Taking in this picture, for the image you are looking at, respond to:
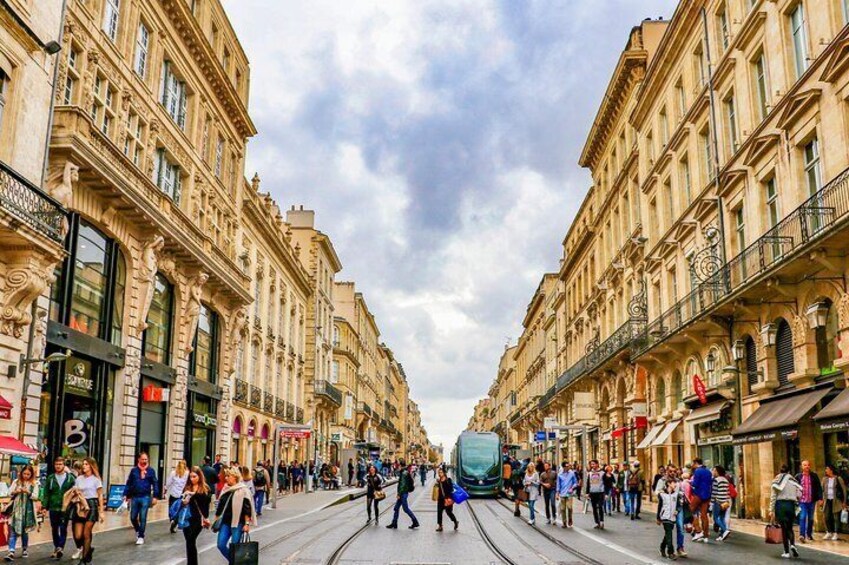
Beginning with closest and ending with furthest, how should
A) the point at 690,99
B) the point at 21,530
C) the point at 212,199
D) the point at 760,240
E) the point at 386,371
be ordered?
the point at 21,530 < the point at 760,240 < the point at 690,99 < the point at 212,199 < the point at 386,371

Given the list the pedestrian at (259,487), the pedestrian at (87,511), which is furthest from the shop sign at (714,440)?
the pedestrian at (87,511)

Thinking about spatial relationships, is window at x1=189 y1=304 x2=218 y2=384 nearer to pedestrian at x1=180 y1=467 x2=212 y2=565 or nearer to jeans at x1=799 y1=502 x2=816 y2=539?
pedestrian at x1=180 y1=467 x2=212 y2=565

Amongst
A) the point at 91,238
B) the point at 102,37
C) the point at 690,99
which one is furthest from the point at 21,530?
the point at 690,99

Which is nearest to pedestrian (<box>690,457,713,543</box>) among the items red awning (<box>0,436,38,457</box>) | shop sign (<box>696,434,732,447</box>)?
shop sign (<box>696,434,732,447</box>)

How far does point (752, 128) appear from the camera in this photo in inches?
963

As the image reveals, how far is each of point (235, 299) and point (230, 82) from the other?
943 cm

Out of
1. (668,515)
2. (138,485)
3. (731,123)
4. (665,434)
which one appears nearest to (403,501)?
(138,485)

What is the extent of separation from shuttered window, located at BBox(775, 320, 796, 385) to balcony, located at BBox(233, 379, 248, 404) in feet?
82.9

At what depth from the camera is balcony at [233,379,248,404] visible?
40.2 metres

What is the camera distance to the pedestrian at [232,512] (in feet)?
36.3

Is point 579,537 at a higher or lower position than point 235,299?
lower

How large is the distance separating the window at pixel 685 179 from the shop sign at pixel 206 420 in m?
20.7

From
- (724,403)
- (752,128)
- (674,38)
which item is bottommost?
(724,403)

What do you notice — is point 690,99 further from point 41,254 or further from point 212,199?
point 41,254
